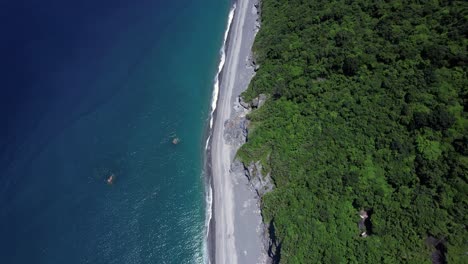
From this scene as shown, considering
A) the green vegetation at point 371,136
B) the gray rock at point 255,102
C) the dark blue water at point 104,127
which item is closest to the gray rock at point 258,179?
the green vegetation at point 371,136

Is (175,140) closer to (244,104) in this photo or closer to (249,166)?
(244,104)

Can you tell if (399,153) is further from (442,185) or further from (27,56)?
(27,56)

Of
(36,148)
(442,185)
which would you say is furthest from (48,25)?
(442,185)

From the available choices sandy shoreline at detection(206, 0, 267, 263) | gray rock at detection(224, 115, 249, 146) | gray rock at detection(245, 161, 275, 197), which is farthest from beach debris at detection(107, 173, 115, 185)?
gray rock at detection(245, 161, 275, 197)

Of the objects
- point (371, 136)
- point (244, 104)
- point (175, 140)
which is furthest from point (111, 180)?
point (371, 136)

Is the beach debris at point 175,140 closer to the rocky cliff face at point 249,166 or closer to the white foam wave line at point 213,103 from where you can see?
the white foam wave line at point 213,103

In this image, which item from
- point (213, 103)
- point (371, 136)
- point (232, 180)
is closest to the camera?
point (371, 136)
